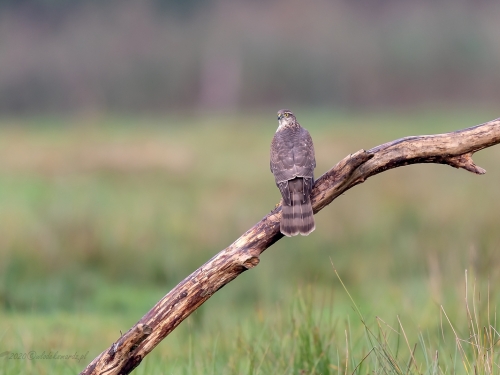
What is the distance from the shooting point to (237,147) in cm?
2155

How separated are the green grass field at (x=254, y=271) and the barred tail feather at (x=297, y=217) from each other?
53 cm

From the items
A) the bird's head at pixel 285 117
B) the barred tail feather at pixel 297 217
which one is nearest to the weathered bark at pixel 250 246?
the barred tail feather at pixel 297 217

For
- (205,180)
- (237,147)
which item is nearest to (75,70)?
(237,147)

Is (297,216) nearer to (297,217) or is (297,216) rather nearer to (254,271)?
(297,217)

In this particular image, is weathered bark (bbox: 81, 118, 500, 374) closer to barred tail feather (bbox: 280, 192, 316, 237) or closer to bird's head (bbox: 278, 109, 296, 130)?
barred tail feather (bbox: 280, 192, 316, 237)

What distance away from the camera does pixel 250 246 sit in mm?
3893

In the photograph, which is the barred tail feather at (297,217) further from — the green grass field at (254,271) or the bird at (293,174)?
the green grass field at (254,271)

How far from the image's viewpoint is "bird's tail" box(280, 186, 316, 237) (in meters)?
→ 4.01

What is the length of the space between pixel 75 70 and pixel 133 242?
2952 centimetres

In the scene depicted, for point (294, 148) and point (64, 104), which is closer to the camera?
point (294, 148)

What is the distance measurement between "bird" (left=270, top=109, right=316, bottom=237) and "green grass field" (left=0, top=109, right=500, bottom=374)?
55 cm

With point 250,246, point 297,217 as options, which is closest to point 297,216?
point 297,217

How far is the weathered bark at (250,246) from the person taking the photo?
3806 mm

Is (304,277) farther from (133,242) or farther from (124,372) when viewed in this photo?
(124,372)
